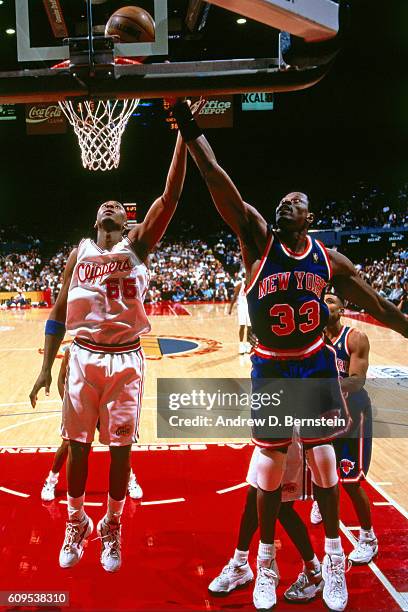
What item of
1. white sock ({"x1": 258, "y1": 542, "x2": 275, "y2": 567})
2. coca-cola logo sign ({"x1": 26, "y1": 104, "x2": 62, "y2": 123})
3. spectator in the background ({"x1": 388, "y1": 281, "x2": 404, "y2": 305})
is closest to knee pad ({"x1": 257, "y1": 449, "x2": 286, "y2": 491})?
white sock ({"x1": 258, "y1": 542, "x2": 275, "y2": 567})

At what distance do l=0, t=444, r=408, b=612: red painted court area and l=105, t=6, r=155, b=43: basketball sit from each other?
2925 mm

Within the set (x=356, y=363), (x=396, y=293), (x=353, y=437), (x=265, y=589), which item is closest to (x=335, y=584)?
(x=265, y=589)

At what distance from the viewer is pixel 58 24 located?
11.2 ft

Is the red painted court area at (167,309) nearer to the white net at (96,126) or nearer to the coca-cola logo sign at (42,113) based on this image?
the coca-cola logo sign at (42,113)

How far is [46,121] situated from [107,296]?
1144 cm

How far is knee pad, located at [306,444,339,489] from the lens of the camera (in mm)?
2633

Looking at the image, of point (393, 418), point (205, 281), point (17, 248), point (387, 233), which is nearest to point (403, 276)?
point (387, 233)

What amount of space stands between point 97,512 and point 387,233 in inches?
878

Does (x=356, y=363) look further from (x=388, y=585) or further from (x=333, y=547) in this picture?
(x=388, y=585)

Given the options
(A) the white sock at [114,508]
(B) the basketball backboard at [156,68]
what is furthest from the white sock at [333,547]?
(B) the basketball backboard at [156,68]

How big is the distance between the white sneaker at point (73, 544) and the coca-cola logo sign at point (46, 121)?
11684 millimetres

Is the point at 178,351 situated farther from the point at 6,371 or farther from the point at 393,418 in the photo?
the point at 393,418

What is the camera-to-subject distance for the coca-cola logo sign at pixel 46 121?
1280cm

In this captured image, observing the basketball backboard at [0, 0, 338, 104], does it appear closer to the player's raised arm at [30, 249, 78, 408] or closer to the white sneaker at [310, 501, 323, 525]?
the player's raised arm at [30, 249, 78, 408]
